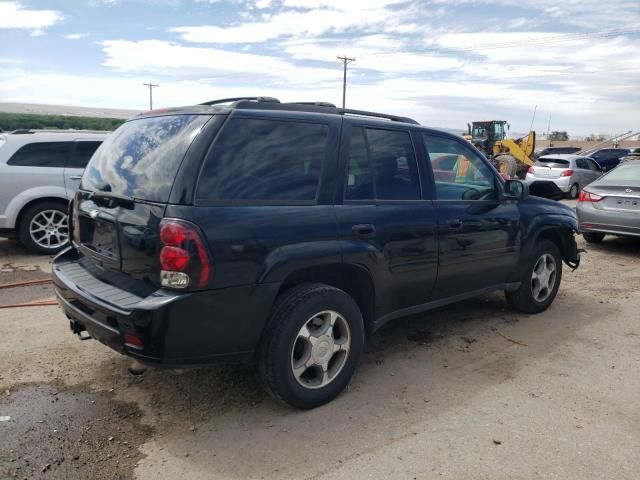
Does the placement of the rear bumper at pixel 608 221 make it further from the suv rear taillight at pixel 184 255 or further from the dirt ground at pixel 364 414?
the suv rear taillight at pixel 184 255

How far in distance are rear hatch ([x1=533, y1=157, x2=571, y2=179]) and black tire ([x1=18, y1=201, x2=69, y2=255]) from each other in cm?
1549

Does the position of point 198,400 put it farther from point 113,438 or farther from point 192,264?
point 192,264

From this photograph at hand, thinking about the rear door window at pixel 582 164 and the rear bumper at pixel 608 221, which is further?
the rear door window at pixel 582 164

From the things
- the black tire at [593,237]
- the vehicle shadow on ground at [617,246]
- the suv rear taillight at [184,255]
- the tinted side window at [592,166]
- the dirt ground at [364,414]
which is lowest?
the dirt ground at [364,414]

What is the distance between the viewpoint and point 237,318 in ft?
9.68

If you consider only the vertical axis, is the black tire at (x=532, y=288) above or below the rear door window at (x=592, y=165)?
below

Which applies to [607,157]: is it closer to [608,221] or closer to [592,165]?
[592,165]

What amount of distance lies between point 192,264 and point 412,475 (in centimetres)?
156

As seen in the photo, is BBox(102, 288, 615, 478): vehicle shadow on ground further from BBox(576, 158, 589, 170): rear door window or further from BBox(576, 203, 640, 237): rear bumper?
BBox(576, 158, 589, 170): rear door window

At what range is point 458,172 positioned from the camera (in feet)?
14.7

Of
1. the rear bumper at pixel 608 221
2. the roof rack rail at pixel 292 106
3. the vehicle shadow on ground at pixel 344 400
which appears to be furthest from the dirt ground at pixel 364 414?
the rear bumper at pixel 608 221

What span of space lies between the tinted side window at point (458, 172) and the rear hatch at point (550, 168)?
14637mm

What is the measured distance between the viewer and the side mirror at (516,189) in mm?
4741

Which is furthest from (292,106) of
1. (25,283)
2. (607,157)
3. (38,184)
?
(607,157)
